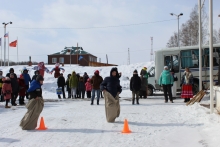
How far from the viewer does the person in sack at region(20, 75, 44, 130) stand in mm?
8430

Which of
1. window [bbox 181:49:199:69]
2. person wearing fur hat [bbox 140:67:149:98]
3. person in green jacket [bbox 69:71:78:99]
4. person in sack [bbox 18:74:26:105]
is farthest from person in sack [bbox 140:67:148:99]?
person in sack [bbox 18:74:26:105]

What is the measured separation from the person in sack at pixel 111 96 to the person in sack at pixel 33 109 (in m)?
2.08

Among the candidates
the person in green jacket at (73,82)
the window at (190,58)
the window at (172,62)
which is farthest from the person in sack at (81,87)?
the window at (190,58)

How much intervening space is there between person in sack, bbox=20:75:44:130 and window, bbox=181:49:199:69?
1347cm

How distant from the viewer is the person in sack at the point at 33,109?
27.7 ft

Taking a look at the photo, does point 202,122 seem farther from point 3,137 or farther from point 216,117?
point 3,137

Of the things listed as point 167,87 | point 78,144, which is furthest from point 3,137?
point 167,87

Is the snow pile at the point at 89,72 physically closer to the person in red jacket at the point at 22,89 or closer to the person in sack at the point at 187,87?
the person in red jacket at the point at 22,89

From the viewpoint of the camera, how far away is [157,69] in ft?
68.9

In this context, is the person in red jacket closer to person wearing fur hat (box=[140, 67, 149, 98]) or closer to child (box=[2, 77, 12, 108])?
child (box=[2, 77, 12, 108])

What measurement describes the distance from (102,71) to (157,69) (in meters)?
21.5

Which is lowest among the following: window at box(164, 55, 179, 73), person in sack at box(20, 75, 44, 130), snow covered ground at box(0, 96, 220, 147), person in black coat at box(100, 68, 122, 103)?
snow covered ground at box(0, 96, 220, 147)

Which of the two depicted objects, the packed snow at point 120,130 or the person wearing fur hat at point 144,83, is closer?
the packed snow at point 120,130

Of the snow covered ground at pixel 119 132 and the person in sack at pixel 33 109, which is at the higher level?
the person in sack at pixel 33 109
